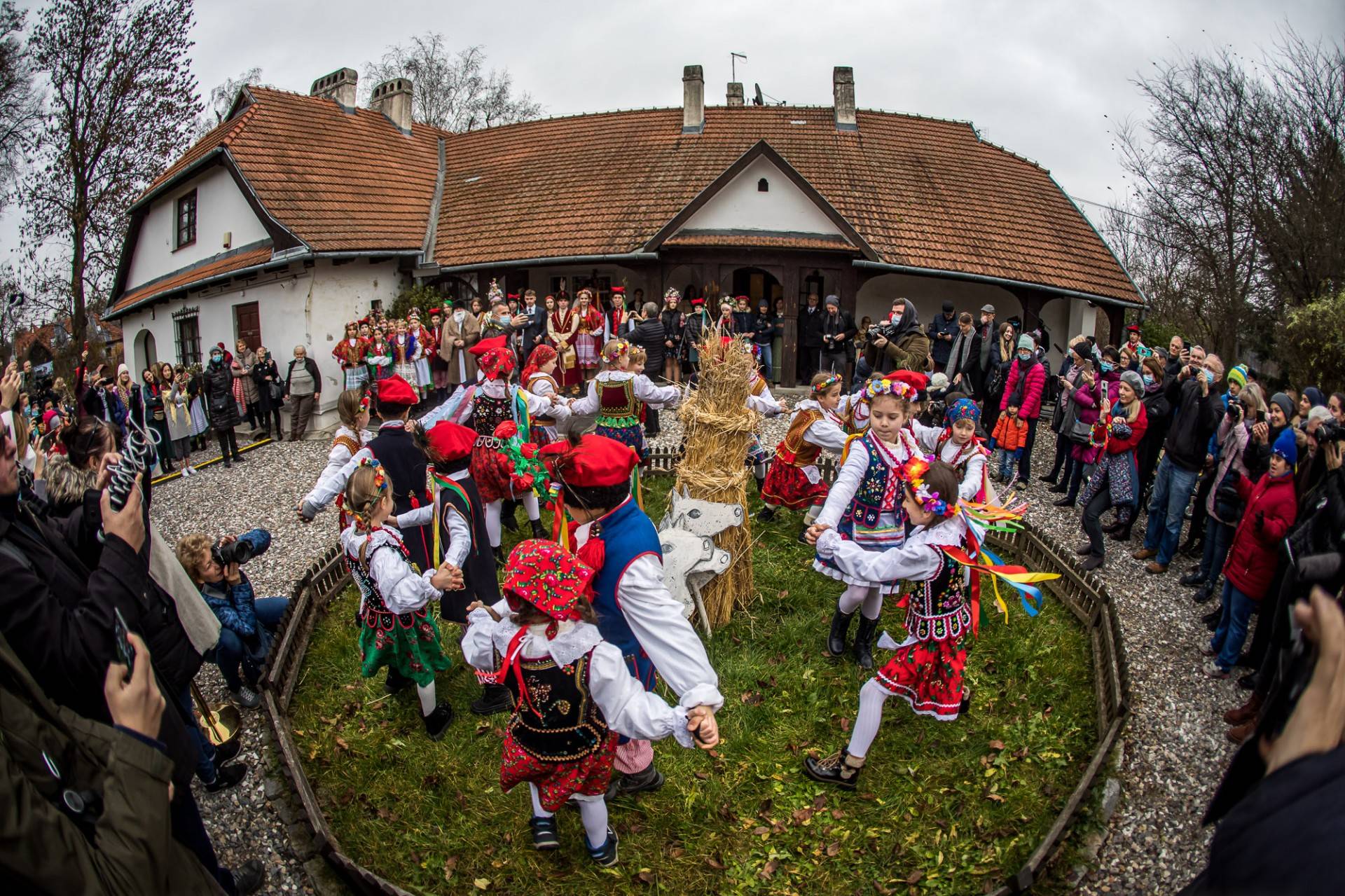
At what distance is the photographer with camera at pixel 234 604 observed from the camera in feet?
16.5

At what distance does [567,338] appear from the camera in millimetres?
12625

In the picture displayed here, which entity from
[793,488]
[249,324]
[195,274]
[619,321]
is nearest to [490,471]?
[793,488]

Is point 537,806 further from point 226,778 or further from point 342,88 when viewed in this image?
point 342,88

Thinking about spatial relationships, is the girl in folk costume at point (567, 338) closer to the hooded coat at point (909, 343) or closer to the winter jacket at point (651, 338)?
the winter jacket at point (651, 338)

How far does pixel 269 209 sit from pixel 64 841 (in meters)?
15.4

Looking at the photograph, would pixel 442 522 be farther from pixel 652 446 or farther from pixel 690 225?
pixel 690 225

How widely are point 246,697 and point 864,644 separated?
4.41 meters

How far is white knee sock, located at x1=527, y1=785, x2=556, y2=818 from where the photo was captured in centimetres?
387

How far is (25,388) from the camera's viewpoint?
9.14m

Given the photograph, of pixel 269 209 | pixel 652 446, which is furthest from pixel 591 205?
pixel 652 446

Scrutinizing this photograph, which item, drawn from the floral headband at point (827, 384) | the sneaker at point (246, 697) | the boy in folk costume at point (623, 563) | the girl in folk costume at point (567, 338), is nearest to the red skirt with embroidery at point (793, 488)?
the floral headband at point (827, 384)

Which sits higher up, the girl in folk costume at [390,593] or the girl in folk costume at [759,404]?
the girl in folk costume at [759,404]

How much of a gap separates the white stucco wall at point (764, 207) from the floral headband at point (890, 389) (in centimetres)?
1086

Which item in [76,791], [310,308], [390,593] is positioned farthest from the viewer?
[310,308]
